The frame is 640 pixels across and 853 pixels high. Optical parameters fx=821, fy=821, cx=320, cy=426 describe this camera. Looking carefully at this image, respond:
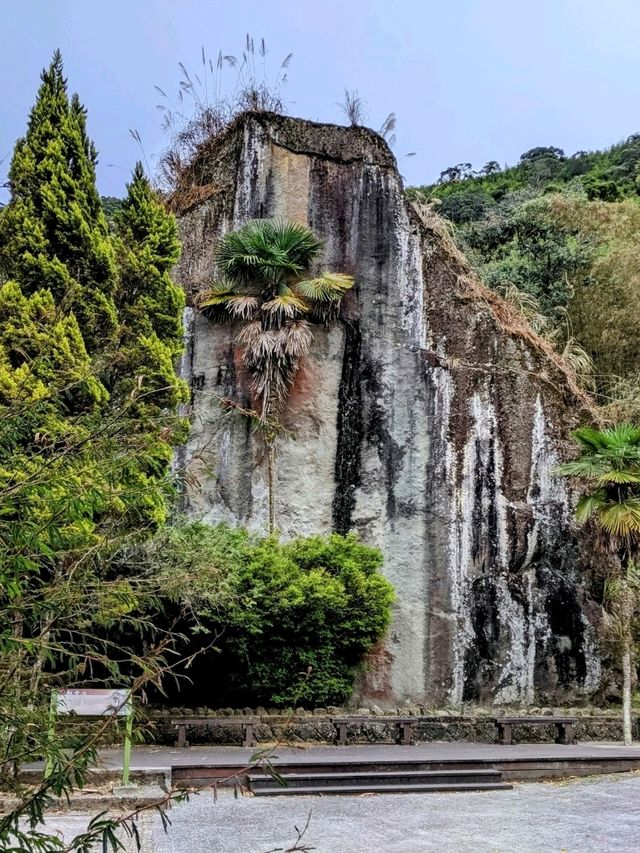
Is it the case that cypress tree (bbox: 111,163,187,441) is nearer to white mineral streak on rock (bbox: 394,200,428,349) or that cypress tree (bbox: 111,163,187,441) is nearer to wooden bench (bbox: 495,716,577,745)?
white mineral streak on rock (bbox: 394,200,428,349)

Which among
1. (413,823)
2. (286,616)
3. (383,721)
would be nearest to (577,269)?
(286,616)

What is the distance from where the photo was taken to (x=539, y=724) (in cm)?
1403

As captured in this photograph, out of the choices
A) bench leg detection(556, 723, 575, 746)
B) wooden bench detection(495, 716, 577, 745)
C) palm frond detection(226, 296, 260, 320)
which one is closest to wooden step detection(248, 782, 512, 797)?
wooden bench detection(495, 716, 577, 745)

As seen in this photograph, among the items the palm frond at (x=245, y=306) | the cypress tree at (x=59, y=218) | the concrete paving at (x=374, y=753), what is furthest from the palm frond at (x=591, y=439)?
the cypress tree at (x=59, y=218)

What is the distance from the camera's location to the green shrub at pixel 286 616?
43.1 ft

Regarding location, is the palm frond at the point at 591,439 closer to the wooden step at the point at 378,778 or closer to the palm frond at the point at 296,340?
the palm frond at the point at 296,340

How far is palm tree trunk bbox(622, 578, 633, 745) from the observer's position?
13.4 m

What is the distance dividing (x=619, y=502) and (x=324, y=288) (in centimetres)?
712

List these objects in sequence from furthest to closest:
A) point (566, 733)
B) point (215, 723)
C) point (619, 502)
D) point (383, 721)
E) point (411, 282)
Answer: point (411, 282) < point (619, 502) < point (566, 733) < point (383, 721) < point (215, 723)

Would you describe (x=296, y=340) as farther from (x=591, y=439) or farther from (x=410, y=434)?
(x=591, y=439)

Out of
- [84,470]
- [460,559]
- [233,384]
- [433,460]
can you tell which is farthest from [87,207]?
[84,470]

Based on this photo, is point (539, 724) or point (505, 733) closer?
point (505, 733)

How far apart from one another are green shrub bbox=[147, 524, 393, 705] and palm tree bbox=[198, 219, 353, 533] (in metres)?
2.02

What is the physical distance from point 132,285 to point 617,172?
92.3 feet
